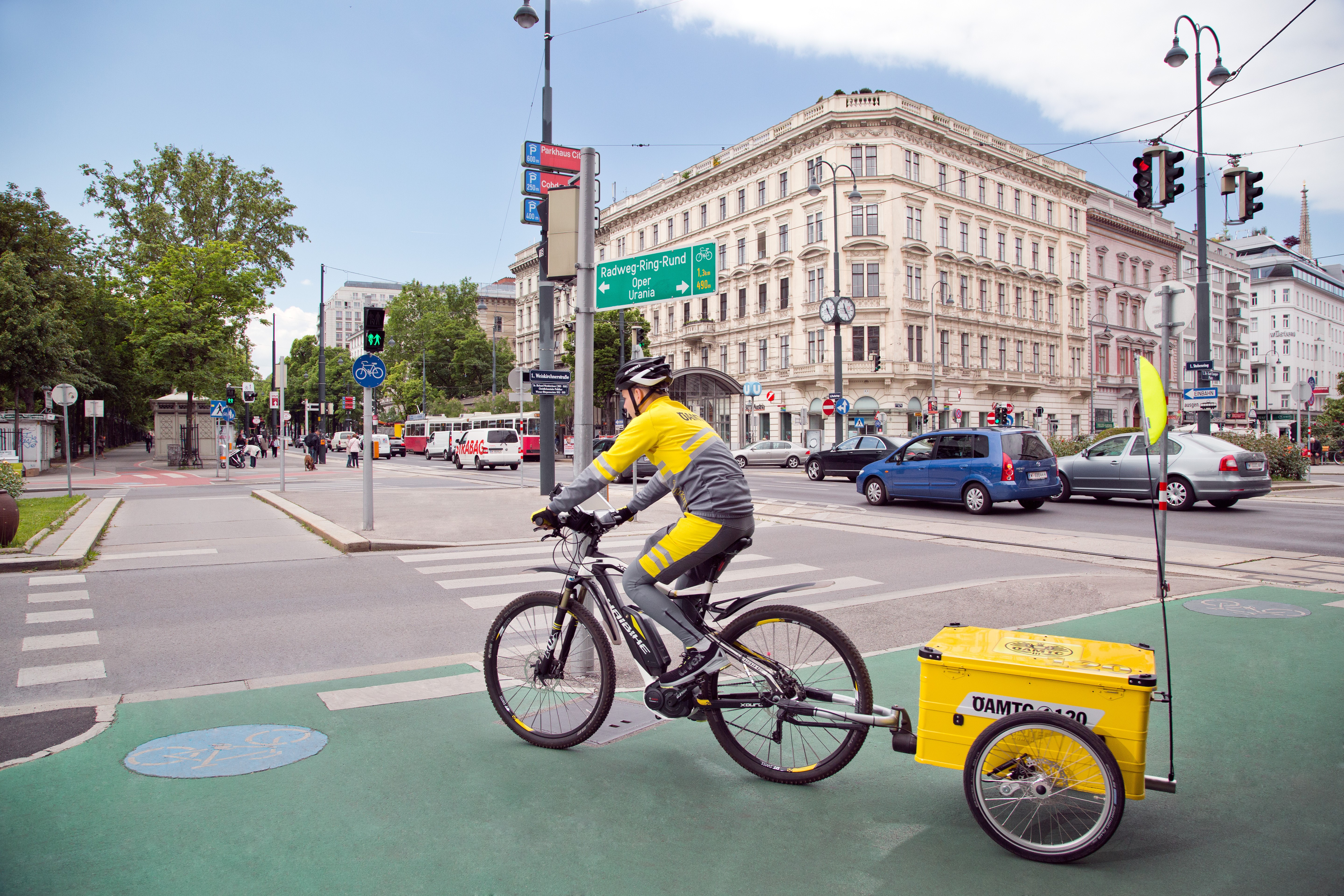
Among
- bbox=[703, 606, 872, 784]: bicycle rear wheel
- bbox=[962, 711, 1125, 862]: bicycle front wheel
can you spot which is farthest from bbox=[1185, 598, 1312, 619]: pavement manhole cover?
bbox=[703, 606, 872, 784]: bicycle rear wheel

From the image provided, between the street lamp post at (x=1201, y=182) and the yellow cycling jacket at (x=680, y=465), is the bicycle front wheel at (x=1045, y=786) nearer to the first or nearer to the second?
the yellow cycling jacket at (x=680, y=465)

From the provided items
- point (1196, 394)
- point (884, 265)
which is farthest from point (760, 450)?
point (1196, 394)

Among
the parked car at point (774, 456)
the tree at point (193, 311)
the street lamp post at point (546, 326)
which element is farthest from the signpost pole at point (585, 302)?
the tree at point (193, 311)

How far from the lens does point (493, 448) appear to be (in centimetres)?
3856

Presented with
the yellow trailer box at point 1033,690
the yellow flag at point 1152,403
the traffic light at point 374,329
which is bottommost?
the yellow trailer box at point 1033,690

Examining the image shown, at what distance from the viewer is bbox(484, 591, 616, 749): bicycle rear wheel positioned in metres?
4.05

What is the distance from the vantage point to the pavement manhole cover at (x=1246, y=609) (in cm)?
686

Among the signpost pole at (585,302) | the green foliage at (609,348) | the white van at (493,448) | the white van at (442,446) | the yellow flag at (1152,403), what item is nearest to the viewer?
the yellow flag at (1152,403)

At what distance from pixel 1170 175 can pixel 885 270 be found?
3284 cm

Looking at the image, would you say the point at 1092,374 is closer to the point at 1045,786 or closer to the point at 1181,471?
the point at 1181,471

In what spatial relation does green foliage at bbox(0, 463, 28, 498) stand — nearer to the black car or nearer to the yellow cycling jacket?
the yellow cycling jacket

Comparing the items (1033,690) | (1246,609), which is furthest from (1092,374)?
(1033,690)

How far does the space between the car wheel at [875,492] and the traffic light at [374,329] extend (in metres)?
10.4

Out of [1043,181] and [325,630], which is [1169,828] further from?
[1043,181]
